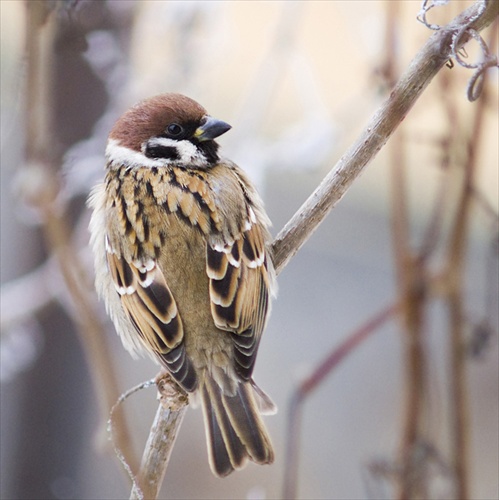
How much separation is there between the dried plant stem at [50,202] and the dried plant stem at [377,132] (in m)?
0.23

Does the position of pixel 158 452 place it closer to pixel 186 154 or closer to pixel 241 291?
pixel 241 291

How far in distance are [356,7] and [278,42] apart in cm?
28

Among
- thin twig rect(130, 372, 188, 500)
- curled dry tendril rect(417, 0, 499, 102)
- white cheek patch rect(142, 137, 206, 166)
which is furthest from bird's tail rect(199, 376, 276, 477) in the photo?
curled dry tendril rect(417, 0, 499, 102)

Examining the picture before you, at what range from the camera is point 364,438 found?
3461 mm

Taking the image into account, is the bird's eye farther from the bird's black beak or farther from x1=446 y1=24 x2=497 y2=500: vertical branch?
x1=446 y1=24 x2=497 y2=500: vertical branch

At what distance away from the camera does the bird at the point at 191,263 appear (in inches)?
78.8

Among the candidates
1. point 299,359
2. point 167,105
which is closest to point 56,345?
point 299,359

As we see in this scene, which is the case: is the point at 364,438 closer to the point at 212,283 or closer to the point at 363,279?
the point at 363,279

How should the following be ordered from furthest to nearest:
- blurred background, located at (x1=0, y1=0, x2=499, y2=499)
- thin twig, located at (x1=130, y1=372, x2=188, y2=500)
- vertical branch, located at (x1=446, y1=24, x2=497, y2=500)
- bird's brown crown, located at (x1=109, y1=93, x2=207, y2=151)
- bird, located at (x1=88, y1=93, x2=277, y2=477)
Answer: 1. bird's brown crown, located at (x1=109, y1=93, x2=207, y2=151)
2. blurred background, located at (x1=0, y1=0, x2=499, y2=499)
3. bird, located at (x1=88, y1=93, x2=277, y2=477)
4. vertical branch, located at (x1=446, y1=24, x2=497, y2=500)
5. thin twig, located at (x1=130, y1=372, x2=188, y2=500)

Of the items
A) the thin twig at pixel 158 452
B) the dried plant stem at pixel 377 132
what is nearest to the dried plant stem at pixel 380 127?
the dried plant stem at pixel 377 132

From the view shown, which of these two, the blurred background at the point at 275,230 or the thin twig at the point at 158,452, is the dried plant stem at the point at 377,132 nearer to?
the thin twig at the point at 158,452

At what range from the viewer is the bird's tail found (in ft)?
6.25

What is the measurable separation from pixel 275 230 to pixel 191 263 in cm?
248

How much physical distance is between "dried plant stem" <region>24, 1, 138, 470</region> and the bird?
0.37 ft
